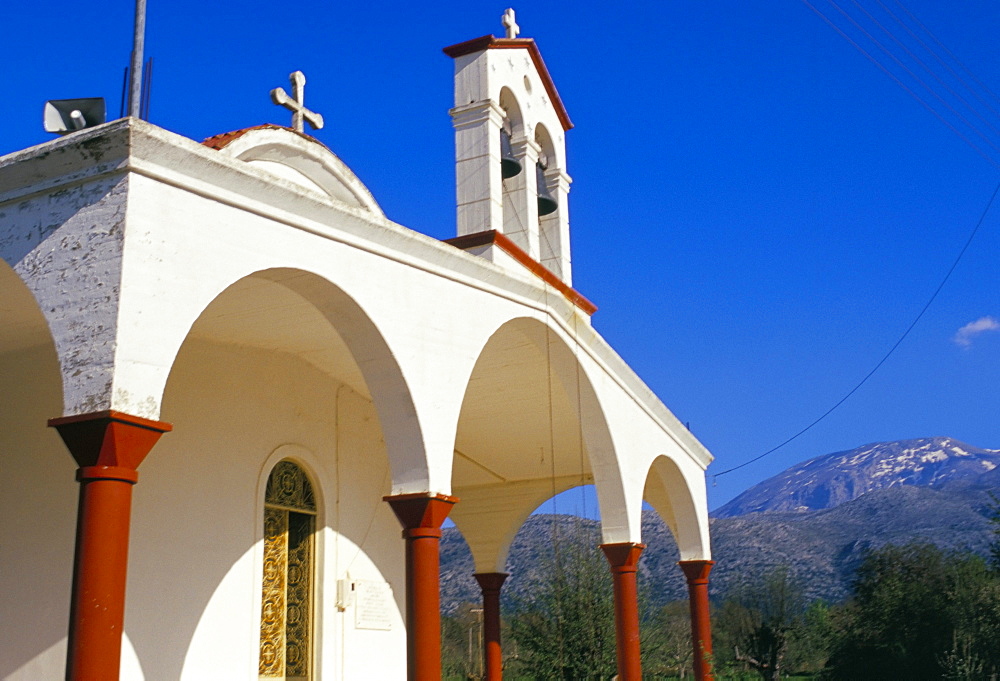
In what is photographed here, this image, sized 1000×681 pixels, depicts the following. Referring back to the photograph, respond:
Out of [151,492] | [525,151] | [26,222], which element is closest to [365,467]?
[151,492]

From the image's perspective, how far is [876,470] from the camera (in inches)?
7121

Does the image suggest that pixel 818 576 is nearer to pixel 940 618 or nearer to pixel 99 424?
pixel 940 618

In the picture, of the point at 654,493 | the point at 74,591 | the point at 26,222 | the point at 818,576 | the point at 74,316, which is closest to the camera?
the point at 74,591

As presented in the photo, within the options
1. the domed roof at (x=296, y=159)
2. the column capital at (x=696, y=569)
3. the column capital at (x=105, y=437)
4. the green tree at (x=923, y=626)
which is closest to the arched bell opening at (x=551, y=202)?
the domed roof at (x=296, y=159)

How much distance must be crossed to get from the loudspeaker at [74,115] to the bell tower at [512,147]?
431cm

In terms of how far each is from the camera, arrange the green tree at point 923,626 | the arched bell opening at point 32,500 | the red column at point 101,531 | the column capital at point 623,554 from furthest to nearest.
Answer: the green tree at point 923,626 < the column capital at point 623,554 < the arched bell opening at point 32,500 < the red column at point 101,531

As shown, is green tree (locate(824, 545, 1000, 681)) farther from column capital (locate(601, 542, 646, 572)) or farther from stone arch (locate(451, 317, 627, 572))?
column capital (locate(601, 542, 646, 572))

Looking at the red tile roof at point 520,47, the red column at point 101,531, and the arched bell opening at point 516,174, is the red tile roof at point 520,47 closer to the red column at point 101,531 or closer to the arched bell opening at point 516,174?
the arched bell opening at point 516,174

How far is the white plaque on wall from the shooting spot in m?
10.6

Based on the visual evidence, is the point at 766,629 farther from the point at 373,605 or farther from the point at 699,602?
the point at 373,605

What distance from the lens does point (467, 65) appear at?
1099 cm

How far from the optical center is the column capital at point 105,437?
214 inches

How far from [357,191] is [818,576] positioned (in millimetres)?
63714

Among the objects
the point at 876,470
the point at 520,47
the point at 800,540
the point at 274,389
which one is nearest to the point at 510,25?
the point at 520,47
